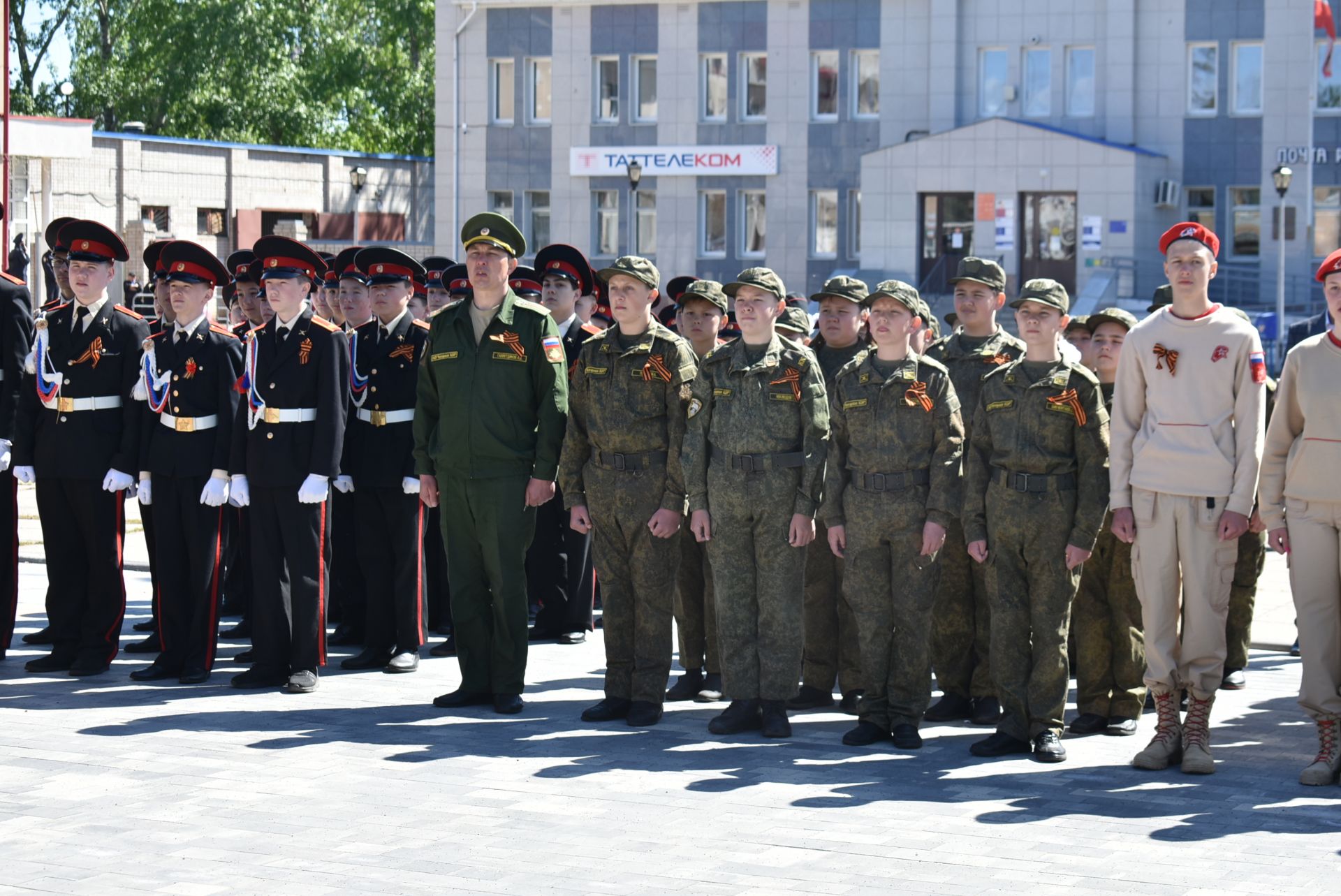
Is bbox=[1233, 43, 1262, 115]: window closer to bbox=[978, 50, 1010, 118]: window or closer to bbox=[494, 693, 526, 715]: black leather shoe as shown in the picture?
bbox=[978, 50, 1010, 118]: window

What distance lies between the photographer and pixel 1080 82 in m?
42.2

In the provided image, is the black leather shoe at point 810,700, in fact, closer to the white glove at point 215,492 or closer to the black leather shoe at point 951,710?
the black leather shoe at point 951,710

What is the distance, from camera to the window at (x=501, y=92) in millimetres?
47531

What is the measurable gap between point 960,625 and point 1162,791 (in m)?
1.80

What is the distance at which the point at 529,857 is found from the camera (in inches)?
250

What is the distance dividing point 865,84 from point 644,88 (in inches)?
228

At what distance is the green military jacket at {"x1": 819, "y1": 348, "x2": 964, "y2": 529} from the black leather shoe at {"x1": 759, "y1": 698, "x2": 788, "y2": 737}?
1.15 m

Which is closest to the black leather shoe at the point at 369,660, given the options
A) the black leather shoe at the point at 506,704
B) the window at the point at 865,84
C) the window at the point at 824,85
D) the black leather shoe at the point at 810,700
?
the black leather shoe at the point at 506,704

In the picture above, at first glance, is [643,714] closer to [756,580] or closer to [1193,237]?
[756,580]

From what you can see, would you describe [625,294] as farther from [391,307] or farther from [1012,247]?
[1012,247]

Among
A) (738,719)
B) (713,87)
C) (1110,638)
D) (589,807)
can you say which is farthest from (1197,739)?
(713,87)

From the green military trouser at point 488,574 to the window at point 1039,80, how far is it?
35.8 m

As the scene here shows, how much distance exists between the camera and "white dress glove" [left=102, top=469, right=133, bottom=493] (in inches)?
387

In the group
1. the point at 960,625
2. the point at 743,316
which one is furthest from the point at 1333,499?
the point at 743,316
